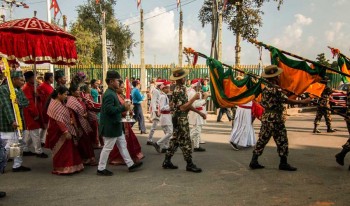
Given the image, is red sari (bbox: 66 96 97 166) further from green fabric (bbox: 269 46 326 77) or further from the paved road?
green fabric (bbox: 269 46 326 77)

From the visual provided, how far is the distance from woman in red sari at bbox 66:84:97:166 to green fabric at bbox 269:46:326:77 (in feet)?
13.2

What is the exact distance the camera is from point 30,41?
257 inches

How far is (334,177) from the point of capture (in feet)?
18.5

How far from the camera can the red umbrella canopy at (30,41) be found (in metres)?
6.39

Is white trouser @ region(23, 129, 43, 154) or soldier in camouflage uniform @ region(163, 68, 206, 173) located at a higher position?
soldier in camouflage uniform @ region(163, 68, 206, 173)

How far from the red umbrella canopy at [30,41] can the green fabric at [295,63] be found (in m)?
4.43

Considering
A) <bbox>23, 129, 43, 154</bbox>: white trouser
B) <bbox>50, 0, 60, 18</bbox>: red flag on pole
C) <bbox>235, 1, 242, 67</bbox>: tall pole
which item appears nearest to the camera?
<bbox>23, 129, 43, 154</bbox>: white trouser

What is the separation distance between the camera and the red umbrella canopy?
6.39 m

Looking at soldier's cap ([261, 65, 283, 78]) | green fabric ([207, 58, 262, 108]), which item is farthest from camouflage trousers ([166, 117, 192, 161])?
soldier's cap ([261, 65, 283, 78])

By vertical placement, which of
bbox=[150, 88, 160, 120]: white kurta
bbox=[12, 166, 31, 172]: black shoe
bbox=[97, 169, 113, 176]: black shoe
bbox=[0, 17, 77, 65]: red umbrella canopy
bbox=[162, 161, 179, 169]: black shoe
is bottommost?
bbox=[12, 166, 31, 172]: black shoe

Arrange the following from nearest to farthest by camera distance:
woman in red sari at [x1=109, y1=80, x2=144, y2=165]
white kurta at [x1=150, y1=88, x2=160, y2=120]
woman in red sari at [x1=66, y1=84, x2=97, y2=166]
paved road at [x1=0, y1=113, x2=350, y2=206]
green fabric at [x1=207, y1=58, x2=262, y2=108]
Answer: paved road at [x1=0, y1=113, x2=350, y2=206] → woman in red sari at [x1=66, y1=84, x2=97, y2=166] → green fabric at [x1=207, y1=58, x2=262, y2=108] → woman in red sari at [x1=109, y1=80, x2=144, y2=165] → white kurta at [x1=150, y1=88, x2=160, y2=120]

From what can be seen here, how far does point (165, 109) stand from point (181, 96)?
72.8 inches

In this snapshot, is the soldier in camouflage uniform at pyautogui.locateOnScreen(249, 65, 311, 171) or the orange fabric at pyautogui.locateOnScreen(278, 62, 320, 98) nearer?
the soldier in camouflage uniform at pyautogui.locateOnScreen(249, 65, 311, 171)

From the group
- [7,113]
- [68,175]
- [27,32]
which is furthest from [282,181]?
[27,32]
